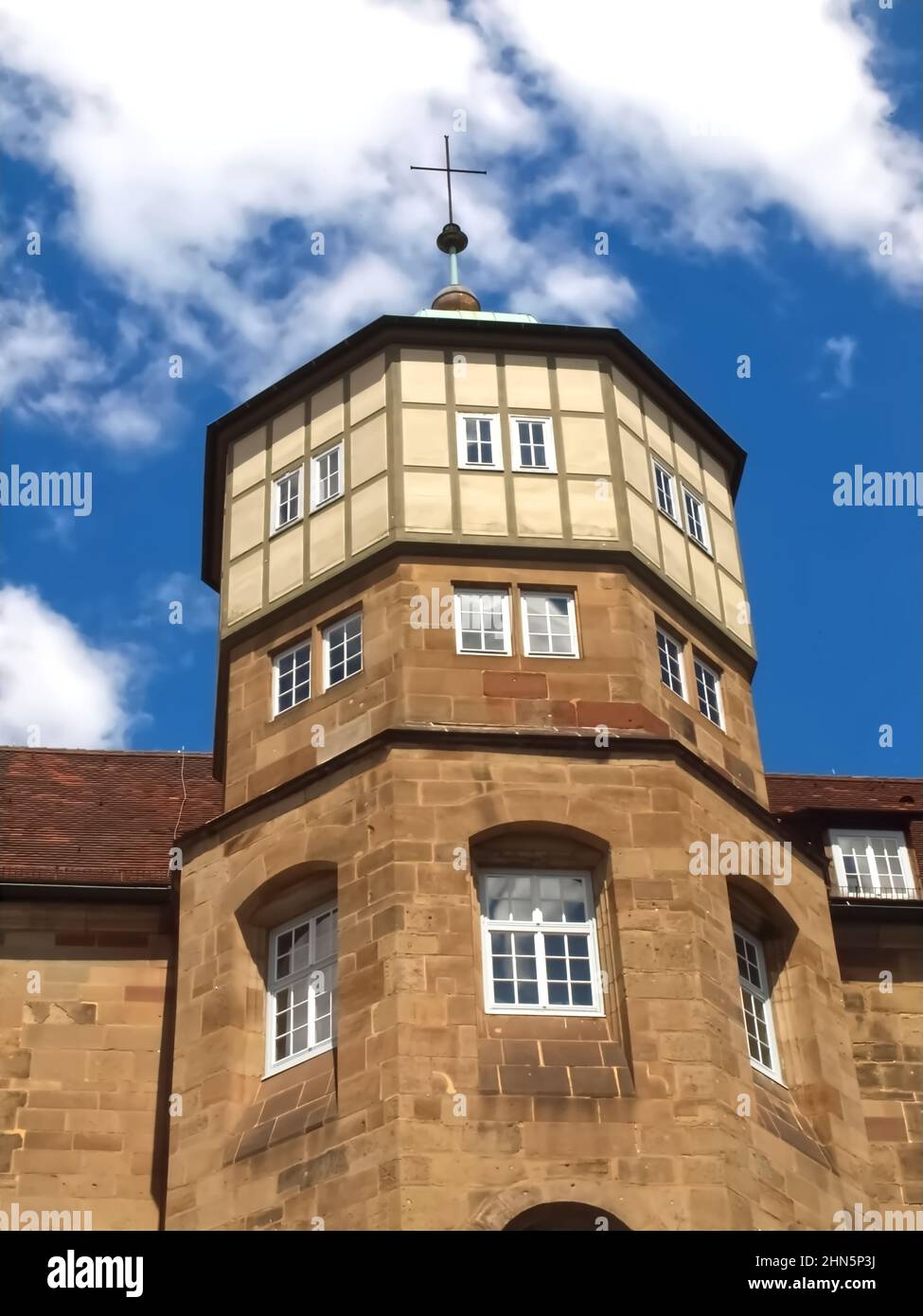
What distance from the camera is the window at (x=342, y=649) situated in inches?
931

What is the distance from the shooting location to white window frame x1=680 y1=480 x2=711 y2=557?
26.1m

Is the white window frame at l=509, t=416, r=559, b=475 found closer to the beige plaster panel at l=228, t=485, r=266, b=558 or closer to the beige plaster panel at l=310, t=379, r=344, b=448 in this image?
the beige plaster panel at l=310, t=379, r=344, b=448

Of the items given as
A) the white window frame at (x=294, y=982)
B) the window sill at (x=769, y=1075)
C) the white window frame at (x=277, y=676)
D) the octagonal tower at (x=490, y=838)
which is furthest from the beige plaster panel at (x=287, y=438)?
the window sill at (x=769, y=1075)

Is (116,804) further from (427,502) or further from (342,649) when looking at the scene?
(427,502)

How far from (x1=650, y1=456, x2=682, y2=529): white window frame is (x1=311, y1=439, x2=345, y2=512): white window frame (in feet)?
11.3

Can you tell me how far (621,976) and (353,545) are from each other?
5.99 m

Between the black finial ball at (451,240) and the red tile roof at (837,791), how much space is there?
26.5 feet

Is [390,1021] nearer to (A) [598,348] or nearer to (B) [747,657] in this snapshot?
(B) [747,657]

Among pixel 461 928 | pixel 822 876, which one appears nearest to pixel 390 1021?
pixel 461 928

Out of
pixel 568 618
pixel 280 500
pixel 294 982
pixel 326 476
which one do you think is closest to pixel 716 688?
pixel 568 618

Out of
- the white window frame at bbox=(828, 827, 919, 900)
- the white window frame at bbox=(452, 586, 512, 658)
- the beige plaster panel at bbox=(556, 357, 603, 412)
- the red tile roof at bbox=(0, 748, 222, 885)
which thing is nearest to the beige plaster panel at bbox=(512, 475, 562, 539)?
the white window frame at bbox=(452, 586, 512, 658)

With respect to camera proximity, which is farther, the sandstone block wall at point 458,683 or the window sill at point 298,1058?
the sandstone block wall at point 458,683

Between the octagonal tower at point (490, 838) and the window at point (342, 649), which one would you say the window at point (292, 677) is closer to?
the octagonal tower at point (490, 838)

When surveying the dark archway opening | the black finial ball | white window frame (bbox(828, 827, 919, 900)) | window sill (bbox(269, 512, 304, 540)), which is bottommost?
the dark archway opening
